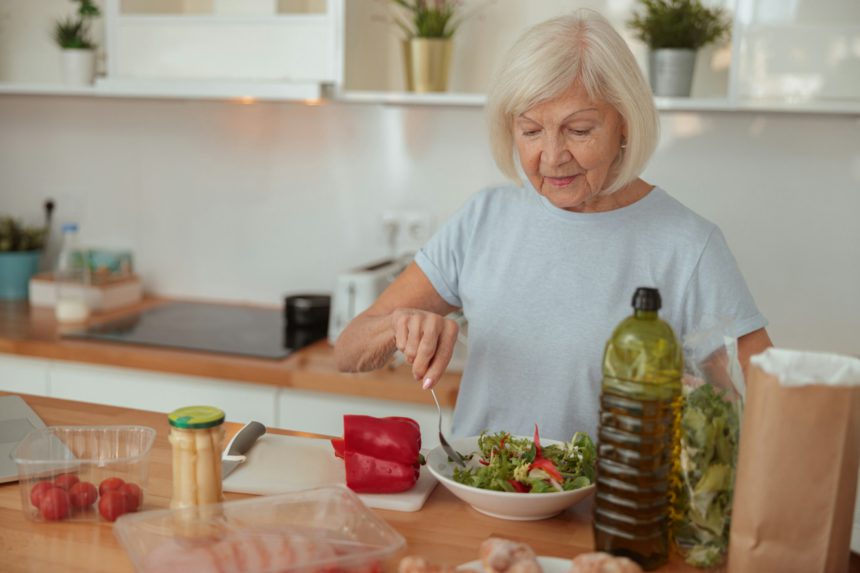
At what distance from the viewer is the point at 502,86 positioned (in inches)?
58.9

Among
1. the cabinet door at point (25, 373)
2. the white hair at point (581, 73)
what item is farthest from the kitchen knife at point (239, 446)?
the cabinet door at point (25, 373)

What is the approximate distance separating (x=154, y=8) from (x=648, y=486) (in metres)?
2.21

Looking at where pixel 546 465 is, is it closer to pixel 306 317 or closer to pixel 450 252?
pixel 450 252

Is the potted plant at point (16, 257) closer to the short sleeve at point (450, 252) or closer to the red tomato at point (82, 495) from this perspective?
the short sleeve at point (450, 252)

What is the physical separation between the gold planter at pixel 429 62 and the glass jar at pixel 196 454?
158 cm

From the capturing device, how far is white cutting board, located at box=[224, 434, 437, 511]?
1.22 m

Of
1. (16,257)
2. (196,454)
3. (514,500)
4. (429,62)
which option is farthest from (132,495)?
(16,257)

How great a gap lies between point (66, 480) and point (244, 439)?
28 cm

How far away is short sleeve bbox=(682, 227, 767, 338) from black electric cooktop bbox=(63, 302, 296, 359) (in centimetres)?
114

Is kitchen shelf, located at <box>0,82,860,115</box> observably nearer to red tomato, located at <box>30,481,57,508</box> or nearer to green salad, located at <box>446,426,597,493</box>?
green salad, located at <box>446,426,597,493</box>

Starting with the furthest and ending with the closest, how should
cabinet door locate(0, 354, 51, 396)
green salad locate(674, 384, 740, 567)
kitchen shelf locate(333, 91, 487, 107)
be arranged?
cabinet door locate(0, 354, 51, 396), kitchen shelf locate(333, 91, 487, 107), green salad locate(674, 384, 740, 567)

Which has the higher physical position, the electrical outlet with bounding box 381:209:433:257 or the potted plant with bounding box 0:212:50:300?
the electrical outlet with bounding box 381:209:433:257

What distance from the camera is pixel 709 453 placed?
1010 mm

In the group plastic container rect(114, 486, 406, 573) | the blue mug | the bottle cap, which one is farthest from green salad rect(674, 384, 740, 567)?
the blue mug
